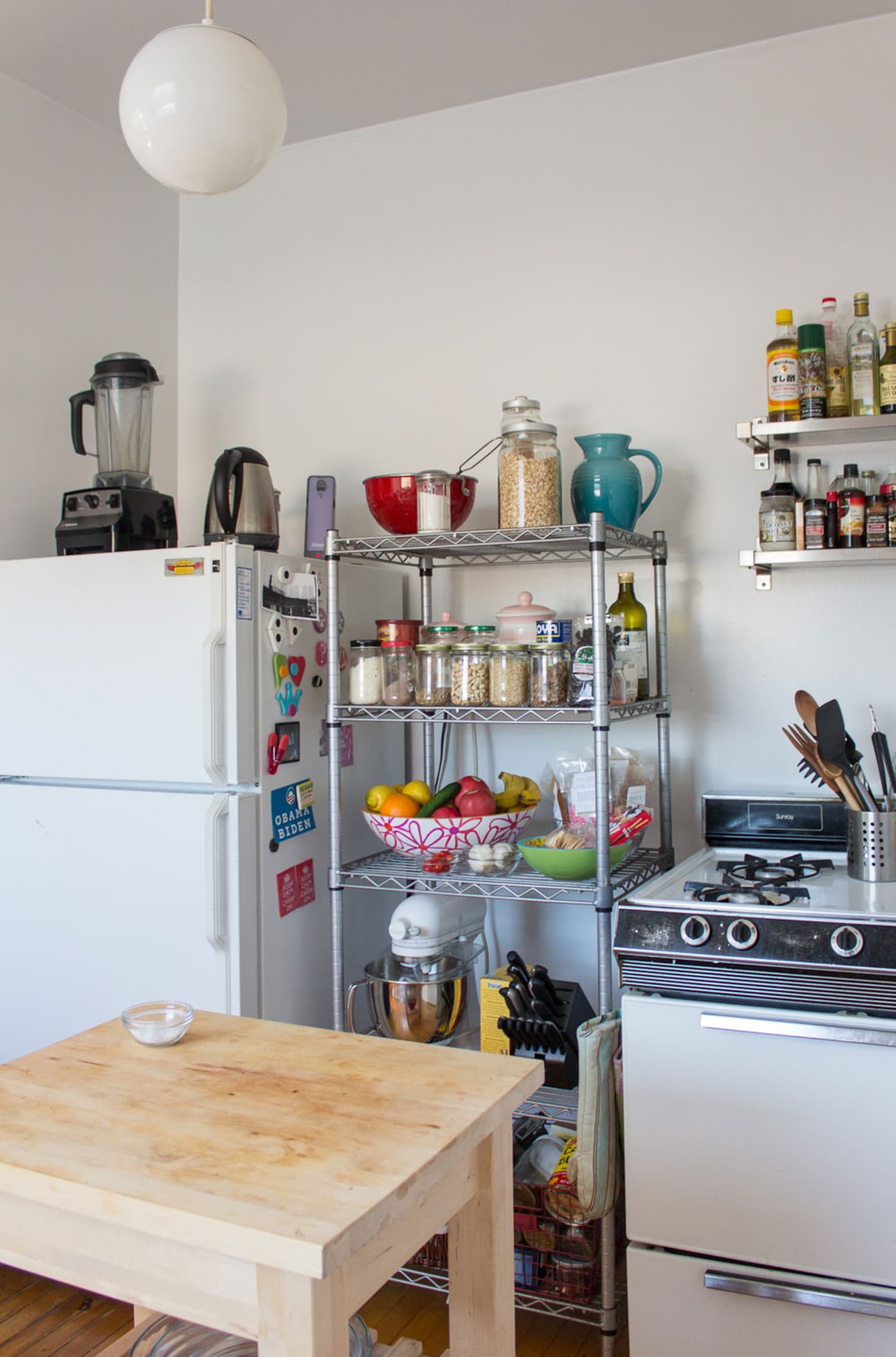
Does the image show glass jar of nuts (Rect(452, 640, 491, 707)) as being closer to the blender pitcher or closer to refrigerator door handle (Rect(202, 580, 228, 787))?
refrigerator door handle (Rect(202, 580, 228, 787))

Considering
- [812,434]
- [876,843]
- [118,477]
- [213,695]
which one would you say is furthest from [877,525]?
[118,477]

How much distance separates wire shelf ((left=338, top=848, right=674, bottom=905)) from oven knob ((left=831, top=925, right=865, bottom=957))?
49 centimetres

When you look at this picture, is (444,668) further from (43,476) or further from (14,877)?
(43,476)

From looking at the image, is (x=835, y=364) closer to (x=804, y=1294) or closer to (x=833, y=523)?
(x=833, y=523)

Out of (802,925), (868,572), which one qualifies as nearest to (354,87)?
(868,572)

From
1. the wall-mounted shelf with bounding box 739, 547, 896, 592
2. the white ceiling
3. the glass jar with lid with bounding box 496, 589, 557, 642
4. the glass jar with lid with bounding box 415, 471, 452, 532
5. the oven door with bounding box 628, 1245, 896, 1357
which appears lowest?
the oven door with bounding box 628, 1245, 896, 1357

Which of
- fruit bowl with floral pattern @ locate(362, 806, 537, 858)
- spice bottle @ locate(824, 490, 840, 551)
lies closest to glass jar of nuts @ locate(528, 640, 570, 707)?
fruit bowl with floral pattern @ locate(362, 806, 537, 858)

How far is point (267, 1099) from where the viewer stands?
1.23 metres

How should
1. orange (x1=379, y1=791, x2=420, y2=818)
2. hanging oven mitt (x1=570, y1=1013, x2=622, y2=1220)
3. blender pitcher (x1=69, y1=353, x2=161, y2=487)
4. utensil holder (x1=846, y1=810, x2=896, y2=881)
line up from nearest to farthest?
1. hanging oven mitt (x1=570, y1=1013, x2=622, y2=1220)
2. utensil holder (x1=846, y1=810, x2=896, y2=881)
3. orange (x1=379, y1=791, x2=420, y2=818)
4. blender pitcher (x1=69, y1=353, x2=161, y2=487)

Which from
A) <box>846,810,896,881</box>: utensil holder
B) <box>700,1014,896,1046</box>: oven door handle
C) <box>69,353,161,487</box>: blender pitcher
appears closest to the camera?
<box>700,1014,896,1046</box>: oven door handle

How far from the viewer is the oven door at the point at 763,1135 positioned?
5.66 feet

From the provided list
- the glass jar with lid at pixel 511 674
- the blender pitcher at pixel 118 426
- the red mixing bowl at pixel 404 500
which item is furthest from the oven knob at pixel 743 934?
the blender pitcher at pixel 118 426

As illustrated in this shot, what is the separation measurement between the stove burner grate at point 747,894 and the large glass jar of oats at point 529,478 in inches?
33.3

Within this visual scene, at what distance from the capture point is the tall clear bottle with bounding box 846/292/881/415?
7.52 ft
